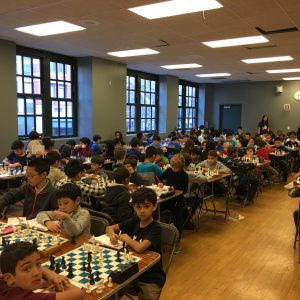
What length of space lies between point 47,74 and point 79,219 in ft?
23.4

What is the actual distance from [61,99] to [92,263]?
26.3ft

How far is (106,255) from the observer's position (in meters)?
2.12

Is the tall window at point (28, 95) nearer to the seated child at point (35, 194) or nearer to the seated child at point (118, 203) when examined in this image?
the seated child at point (35, 194)

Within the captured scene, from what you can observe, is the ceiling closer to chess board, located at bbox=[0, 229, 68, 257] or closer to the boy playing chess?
chess board, located at bbox=[0, 229, 68, 257]

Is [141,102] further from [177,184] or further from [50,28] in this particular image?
[177,184]

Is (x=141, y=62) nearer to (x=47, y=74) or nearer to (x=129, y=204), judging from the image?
(x=47, y=74)

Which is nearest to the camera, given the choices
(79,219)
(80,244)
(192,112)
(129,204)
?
(80,244)

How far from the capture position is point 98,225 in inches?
107

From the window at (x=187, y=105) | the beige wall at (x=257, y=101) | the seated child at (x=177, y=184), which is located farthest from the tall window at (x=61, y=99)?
the beige wall at (x=257, y=101)

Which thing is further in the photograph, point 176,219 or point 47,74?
point 47,74

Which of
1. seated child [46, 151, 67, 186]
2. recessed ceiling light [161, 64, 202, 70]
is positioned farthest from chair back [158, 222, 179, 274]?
recessed ceiling light [161, 64, 202, 70]

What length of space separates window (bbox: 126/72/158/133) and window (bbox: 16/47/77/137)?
9.25 feet

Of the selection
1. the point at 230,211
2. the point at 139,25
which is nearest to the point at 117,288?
the point at 230,211

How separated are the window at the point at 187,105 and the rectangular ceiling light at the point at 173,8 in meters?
10.1
